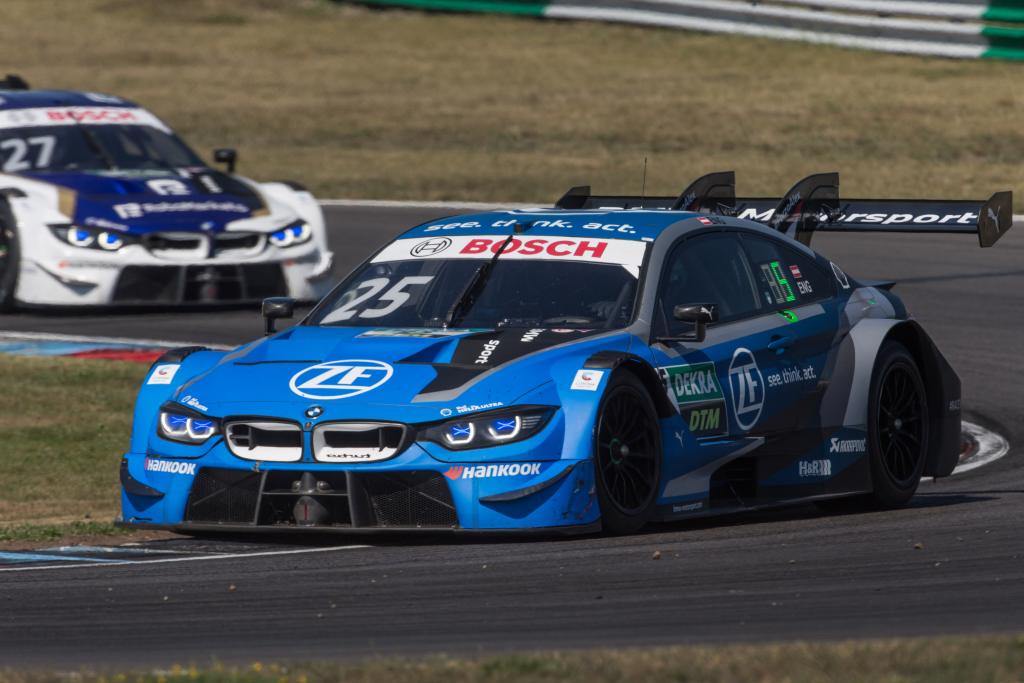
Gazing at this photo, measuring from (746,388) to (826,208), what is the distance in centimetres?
168

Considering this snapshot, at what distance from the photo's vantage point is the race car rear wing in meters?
9.29

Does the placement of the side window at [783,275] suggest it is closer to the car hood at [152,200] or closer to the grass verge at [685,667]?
the grass verge at [685,667]

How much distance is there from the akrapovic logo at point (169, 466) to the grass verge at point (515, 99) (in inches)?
508

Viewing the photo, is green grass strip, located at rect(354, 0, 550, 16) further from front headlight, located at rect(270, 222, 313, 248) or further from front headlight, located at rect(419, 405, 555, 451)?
front headlight, located at rect(419, 405, 555, 451)

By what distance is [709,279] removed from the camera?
28.1 ft

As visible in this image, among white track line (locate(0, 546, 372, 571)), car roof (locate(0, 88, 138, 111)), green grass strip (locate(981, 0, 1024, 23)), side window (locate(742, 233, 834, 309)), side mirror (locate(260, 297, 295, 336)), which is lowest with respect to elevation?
white track line (locate(0, 546, 372, 571))

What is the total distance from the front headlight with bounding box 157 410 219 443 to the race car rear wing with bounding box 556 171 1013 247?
269 cm

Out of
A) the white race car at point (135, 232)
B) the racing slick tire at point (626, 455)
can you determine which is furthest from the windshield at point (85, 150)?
the racing slick tire at point (626, 455)

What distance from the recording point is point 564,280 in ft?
27.4

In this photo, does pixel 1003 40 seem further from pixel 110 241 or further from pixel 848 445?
pixel 848 445

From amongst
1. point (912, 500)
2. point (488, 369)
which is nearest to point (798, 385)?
point (912, 500)

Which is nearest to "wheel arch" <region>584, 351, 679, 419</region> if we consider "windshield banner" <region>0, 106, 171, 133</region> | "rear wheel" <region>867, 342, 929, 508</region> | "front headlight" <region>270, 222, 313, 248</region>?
"rear wheel" <region>867, 342, 929, 508</region>

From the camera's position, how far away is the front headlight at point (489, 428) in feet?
24.2

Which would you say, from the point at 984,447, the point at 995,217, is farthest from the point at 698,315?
the point at 984,447
